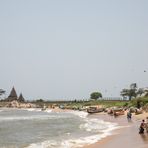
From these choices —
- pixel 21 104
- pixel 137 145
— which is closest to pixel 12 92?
pixel 21 104

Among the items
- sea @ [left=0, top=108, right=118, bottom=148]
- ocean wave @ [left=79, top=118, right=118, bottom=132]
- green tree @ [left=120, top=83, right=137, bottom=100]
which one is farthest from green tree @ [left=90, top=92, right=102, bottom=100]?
ocean wave @ [left=79, top=118, right=118, bottom=132]

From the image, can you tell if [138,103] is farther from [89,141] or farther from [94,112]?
[89,141]

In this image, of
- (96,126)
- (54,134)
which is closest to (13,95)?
(96,126)

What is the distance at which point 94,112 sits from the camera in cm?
8100

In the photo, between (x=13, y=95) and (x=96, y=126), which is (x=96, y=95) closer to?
(x=13, y=95)

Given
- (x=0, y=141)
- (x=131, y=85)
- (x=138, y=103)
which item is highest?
(x=131, y=85)

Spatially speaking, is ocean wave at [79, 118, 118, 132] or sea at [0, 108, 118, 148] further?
ocean wave at [79, 118, 118, 132]

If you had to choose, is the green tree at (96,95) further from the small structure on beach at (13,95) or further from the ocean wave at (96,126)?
the ocean wave at (96,126)

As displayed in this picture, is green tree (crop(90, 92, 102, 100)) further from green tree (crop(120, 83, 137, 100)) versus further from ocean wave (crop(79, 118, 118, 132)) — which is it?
ocean wave (crop(79, 118, 118, 132))

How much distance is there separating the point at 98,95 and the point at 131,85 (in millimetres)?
21315

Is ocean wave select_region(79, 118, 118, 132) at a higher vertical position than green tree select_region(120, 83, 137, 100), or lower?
lower

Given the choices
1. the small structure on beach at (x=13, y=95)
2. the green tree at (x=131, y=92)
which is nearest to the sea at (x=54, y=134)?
the green tree at (x=131, y=92)

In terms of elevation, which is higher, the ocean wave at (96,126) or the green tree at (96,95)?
the green tree at (96,95)

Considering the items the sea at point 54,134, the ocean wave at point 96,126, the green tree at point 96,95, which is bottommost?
the sea at point 54,134
